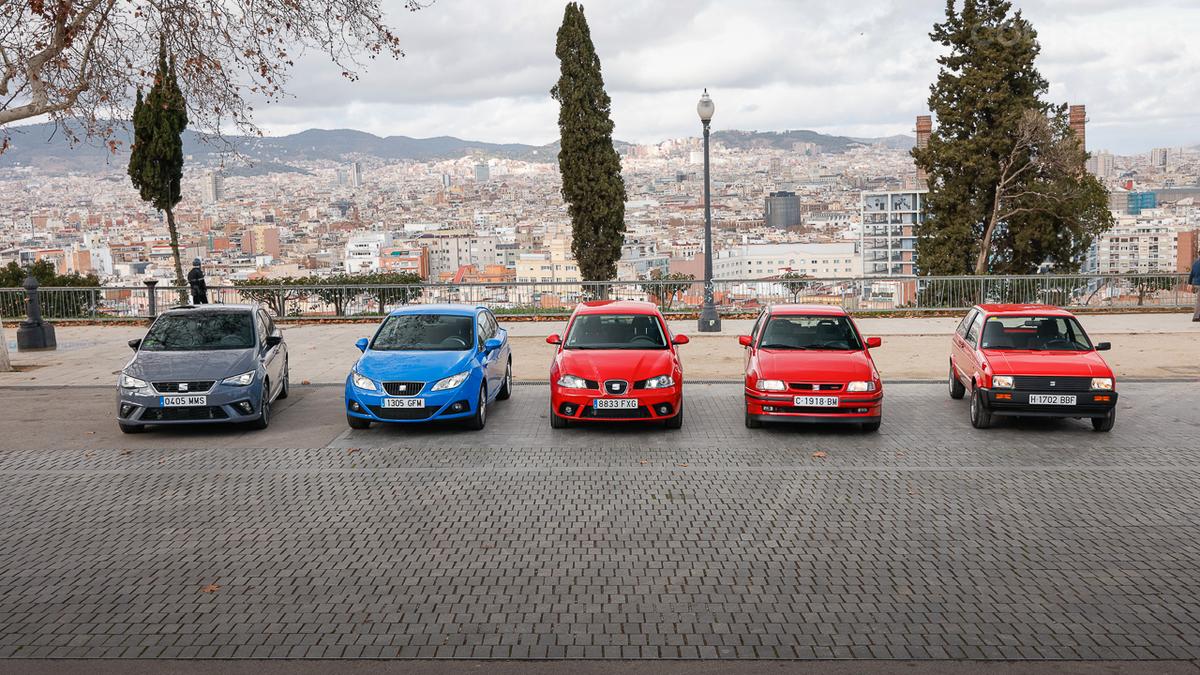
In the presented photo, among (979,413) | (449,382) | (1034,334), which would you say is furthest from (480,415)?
(1034,334)

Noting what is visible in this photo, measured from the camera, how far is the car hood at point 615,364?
40.5 feet

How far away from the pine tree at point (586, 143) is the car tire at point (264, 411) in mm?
18640

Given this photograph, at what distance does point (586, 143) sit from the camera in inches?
1224

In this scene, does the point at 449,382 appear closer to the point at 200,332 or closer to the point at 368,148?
the point at 200,332

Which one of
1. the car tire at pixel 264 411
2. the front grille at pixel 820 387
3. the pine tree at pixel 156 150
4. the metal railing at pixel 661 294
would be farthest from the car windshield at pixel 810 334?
the pine tree at pixel 156 150

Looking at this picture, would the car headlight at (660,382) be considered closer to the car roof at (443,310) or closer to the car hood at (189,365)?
the car roof at (443,310)

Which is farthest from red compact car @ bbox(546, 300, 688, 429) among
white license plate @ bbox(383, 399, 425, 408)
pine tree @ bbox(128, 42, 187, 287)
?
pine tree @ bbox(128, 42, 187, 287)

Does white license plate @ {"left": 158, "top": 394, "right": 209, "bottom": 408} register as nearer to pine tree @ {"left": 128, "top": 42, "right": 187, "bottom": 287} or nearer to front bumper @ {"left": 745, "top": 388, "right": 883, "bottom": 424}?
front bumper @ {"left": 745, "top": 388, "right": 883, "bottom": 424}

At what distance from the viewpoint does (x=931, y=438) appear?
12133mm

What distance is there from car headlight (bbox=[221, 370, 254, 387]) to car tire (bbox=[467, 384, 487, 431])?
2.83 m

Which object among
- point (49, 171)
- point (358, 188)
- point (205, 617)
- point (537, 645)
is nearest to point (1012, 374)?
point (537, 645)

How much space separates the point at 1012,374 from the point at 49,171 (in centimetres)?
6553

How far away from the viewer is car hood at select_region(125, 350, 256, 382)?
12492 mm

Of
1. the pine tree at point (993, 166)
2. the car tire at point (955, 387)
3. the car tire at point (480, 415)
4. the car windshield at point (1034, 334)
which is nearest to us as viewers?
the car tire at point (480, 415)
